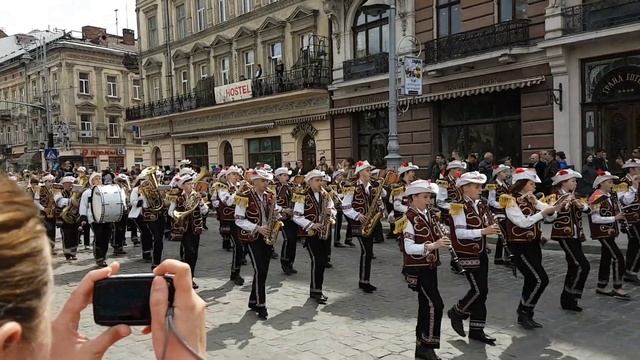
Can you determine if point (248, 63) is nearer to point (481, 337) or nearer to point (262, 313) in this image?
point (262, 313)

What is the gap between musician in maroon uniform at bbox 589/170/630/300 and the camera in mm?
8055

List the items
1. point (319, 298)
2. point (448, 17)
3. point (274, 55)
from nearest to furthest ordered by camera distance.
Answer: point (319, 298)
point (448, 17)
point (274, 55)

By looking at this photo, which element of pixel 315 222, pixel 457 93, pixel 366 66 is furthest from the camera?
pixel 366 66

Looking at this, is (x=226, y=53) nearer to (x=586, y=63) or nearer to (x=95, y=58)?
(x=586, y=63)

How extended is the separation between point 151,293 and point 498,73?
705 inches

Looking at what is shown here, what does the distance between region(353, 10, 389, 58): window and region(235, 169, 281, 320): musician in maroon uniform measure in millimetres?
14676

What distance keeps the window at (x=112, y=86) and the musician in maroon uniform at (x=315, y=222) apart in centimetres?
4823

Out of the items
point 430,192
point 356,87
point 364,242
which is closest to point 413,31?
point 356,87

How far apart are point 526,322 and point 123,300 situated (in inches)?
250

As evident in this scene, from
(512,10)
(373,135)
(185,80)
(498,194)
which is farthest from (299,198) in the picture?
(185,80)

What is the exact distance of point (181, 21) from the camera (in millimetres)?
34062

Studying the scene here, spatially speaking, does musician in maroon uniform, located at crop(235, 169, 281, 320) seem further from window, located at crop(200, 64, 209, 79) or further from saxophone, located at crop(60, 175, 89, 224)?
window, located at crop(200, 64, 209, 79)

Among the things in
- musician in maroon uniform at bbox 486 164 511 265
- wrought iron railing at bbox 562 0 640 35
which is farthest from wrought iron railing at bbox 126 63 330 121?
musician in maroon uniform at bbox 486 164 511 265

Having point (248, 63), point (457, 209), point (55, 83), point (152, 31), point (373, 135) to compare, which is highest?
point (152, 31)
